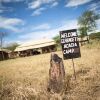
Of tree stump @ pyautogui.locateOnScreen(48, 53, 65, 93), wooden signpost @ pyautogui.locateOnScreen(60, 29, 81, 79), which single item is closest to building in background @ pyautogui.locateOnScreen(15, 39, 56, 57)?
wooden signpost @ pyautogui.locateOnScreen(60, 29, 81, 79)

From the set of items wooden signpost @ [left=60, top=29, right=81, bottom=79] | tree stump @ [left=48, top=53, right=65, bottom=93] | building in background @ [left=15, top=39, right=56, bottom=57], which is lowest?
tree stump @ [left=48, top=53, right=65, bottom=93]

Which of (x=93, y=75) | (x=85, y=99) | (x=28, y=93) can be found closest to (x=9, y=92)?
(x=28, y=93)

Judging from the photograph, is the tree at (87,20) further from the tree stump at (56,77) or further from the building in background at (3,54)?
the tree stump at (56,77)

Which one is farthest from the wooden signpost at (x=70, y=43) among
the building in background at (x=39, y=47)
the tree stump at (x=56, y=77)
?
the building in background at (x=39, y=47)

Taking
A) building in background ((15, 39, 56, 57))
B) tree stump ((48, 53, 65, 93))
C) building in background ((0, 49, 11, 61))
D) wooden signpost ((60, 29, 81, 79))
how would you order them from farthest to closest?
1. building in background ((0, 49, 11, 61))
2. building in background ((15, 39, 56, 57))
3. wooden signpost ((60, 29, 81, 79))
4. tree stump ((48, 53, 65, 93))

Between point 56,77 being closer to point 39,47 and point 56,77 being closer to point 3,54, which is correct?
point 39,47

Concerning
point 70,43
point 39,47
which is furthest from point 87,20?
point 70,43

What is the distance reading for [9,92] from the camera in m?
6.61

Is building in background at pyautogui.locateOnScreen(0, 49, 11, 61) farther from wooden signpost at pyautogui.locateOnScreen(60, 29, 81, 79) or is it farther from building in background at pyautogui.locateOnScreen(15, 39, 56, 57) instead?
wooden signpost at pyautogui.locateOnScreen(60, 29, 81, 79)

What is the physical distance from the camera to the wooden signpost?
346 inches

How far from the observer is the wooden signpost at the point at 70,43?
8.79m

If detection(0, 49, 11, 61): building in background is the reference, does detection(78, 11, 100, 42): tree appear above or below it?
above

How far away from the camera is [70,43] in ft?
29.0

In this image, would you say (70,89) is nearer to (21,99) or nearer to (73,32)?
(21,99)
